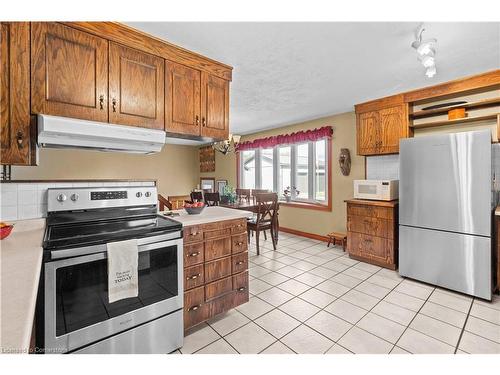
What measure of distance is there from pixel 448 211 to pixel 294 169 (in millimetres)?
2873

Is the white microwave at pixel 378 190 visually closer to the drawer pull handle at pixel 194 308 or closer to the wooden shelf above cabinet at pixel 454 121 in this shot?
the wooden shelf above cabinet at pixel 454 121

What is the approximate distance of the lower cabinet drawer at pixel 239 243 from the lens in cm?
214

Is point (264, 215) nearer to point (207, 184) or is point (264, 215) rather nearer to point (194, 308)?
point (194, 308)

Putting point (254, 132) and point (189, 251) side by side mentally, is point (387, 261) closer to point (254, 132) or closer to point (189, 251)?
point (189, 251)

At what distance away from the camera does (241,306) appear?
7.63 feet

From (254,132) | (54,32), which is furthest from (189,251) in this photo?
(254,132)

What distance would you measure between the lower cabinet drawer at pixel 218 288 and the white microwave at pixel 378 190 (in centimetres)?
242

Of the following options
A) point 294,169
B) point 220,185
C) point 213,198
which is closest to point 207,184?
point 220,185

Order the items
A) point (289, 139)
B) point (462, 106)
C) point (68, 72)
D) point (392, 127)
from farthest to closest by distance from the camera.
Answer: point (289, 139) → point (392, 127) → point (462, 106) → point (68, 72)

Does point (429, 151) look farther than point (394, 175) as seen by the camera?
No

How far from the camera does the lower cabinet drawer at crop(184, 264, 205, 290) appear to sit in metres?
1.83

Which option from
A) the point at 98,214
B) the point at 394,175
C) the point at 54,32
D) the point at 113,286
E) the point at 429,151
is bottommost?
the point at 113,286

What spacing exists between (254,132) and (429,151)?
379 centimetres

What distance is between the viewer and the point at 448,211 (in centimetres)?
257
